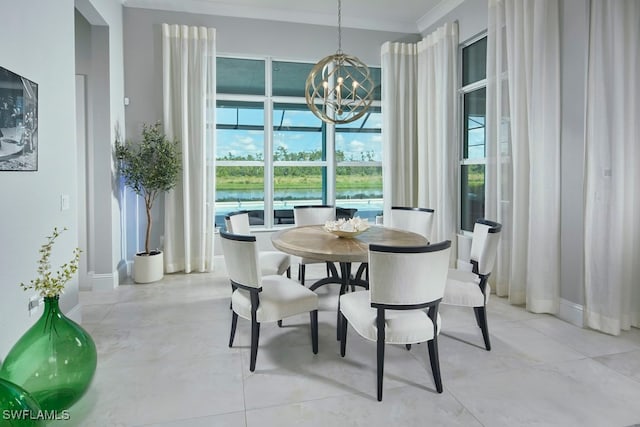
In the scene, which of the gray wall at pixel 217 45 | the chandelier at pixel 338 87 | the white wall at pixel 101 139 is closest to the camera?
the chandelier at pixel 338 87

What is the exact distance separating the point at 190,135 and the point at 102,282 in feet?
6.67

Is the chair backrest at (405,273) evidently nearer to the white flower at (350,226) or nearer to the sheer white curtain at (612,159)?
the white flower at (350,226)

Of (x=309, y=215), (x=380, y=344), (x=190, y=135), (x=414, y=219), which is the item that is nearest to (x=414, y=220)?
(x=414, y=219)

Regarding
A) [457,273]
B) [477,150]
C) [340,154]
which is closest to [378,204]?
[340,154]

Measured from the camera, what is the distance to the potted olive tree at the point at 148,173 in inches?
174

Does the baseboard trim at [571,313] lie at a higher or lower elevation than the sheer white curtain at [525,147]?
lower

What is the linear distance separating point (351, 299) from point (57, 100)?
260cm

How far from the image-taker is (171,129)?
4.84 m

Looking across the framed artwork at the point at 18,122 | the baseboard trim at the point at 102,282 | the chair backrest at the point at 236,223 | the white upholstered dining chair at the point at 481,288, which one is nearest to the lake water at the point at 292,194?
the chair backrest at the point at 236,223

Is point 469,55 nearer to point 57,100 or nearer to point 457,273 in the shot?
point 457,273

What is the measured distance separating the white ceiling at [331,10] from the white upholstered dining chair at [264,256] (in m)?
2.96

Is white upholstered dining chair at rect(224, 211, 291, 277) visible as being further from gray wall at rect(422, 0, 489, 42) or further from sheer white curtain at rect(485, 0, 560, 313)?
gray wall at rect(422, 0, 489, 42)

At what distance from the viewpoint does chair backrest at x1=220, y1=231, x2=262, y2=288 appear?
242 centimetres

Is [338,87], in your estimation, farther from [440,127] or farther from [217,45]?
[217,45]
